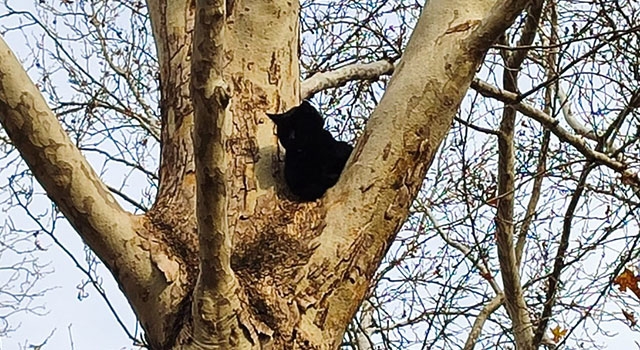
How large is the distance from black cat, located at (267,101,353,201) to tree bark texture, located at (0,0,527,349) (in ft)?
0.09

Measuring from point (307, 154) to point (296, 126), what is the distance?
10 cm

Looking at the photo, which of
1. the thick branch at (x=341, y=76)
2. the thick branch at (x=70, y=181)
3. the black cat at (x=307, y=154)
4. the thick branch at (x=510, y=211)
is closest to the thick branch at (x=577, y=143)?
the thick branch at (x=510, y=211)

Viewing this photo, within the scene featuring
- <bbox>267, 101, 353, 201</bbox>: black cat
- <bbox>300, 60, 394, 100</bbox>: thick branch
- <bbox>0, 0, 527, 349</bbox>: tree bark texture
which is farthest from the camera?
<bbox>300, 60, 394, 100</bbox>: thick branch

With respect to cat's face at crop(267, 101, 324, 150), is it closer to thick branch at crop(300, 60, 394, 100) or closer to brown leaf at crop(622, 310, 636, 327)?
thick branch at crop(300, 60, 394, 100)

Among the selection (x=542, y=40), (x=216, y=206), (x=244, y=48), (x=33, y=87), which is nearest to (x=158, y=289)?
(x=216, y=206)

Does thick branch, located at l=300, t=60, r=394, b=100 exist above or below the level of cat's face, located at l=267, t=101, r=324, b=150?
above

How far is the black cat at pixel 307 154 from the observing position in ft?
6.05

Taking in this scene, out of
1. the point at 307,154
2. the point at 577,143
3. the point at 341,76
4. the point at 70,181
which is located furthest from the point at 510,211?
the point at 70,181

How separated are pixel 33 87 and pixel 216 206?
1.34 ft

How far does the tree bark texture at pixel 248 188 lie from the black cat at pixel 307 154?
29 millimetres

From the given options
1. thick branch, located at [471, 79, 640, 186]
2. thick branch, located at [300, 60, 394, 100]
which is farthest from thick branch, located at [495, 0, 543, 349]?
thick branch, located at [300, 60, 394, 100]

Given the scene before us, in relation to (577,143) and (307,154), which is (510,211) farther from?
(307,154)

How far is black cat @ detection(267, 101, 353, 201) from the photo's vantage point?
1.84 m

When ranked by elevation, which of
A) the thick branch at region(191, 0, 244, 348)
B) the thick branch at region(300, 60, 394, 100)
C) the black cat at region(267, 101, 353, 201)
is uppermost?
the thick branch at region(300, 60, 394, 100)
